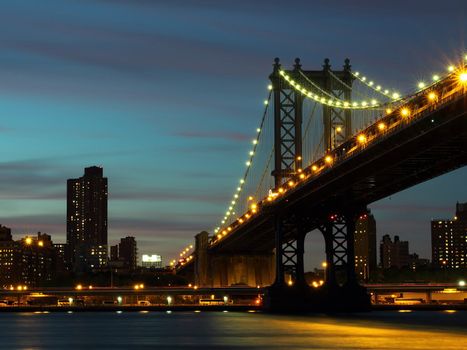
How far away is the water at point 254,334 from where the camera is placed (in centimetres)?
6800

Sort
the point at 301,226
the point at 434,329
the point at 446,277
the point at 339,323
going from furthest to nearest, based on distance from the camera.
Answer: the point at 446,277
the point at 301,226
the point at 339,323
the point at 434,329

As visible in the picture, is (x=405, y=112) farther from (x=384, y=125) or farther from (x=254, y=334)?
(x=254, y=334)

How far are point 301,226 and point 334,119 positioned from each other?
10374 millimetres

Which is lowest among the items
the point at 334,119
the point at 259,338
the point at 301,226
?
the point at 259,338

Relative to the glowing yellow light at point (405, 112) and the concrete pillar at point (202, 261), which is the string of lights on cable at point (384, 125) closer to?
the glowing yellow light at point (405, 112)

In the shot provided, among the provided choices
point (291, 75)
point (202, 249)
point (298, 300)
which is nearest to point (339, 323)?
point (298, 300)

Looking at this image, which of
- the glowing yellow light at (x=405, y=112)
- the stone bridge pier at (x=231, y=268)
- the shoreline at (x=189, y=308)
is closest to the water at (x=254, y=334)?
the glowing yellow light at (x=405, y=112)

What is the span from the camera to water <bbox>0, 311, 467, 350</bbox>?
68.0m

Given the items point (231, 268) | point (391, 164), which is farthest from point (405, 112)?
point (231, 268)

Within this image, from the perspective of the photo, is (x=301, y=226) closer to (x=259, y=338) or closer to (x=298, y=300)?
(x=298, y=300)

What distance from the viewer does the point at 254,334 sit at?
255 feet

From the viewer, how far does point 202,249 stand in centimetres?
17312

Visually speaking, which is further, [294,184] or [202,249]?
[202,249]

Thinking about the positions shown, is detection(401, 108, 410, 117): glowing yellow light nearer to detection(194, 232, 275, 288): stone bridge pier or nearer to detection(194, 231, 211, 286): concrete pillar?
detection(194, 232, 275, 288): stone bridge pier
